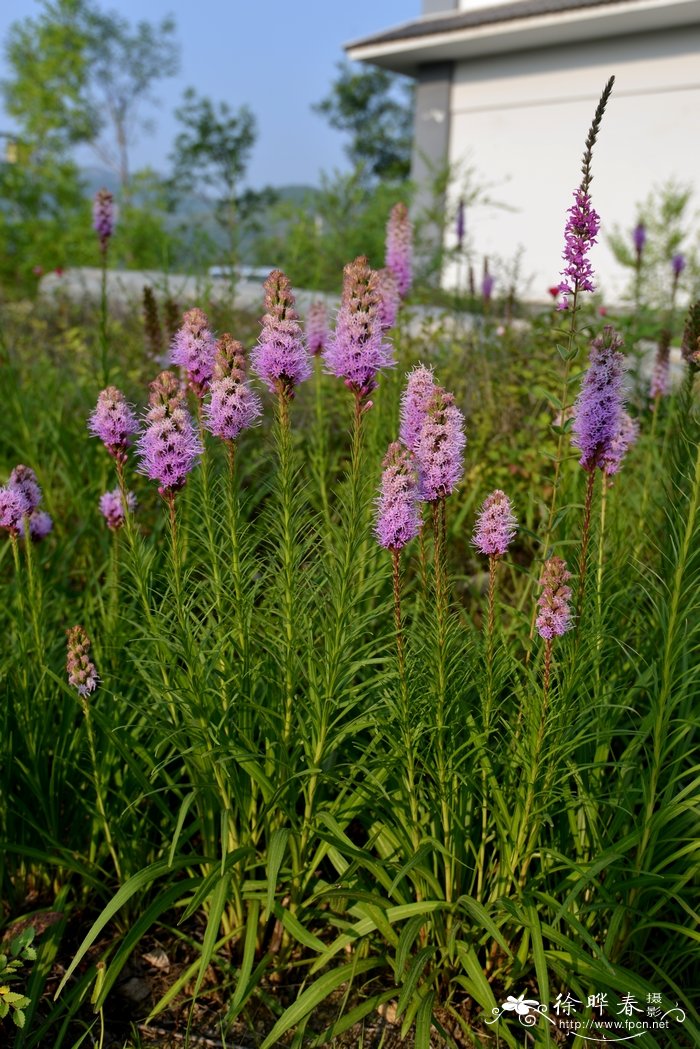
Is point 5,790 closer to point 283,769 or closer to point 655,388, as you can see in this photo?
point 283,769

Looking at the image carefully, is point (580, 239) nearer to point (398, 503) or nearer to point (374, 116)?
point (398, 503)

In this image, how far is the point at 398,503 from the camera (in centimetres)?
177

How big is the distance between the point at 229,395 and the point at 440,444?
0.50 meters

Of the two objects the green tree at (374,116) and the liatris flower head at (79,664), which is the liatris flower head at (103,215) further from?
the green tree at (374,116)

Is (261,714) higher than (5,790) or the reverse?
higher

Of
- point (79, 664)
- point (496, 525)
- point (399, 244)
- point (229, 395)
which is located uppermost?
point (399, 244)

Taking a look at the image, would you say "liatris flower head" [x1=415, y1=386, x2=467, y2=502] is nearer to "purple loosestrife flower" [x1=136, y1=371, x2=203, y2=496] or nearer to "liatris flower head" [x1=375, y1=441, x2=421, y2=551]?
"liatris flower head" [x1=375, y1=441, x2=421, y2=551]

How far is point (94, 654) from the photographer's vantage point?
260 centimetres

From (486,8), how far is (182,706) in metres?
17.9

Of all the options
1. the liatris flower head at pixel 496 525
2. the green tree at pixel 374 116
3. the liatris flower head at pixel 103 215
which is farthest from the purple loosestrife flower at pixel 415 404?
the green tree at pixel 374 116

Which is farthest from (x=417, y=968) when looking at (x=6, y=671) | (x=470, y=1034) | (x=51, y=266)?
(x=51, y=266)

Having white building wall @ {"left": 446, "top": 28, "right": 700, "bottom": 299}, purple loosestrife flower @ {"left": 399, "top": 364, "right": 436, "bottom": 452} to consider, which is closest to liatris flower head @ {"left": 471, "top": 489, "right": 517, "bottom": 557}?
purple loosestrife flower @ {"left": 399, "top": 364, "right": 436, "bottom": 452}

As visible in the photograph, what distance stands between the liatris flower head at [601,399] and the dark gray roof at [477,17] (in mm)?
14079

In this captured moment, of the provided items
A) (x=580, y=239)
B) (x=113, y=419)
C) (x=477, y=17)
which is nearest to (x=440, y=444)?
(x=580, y=239)
